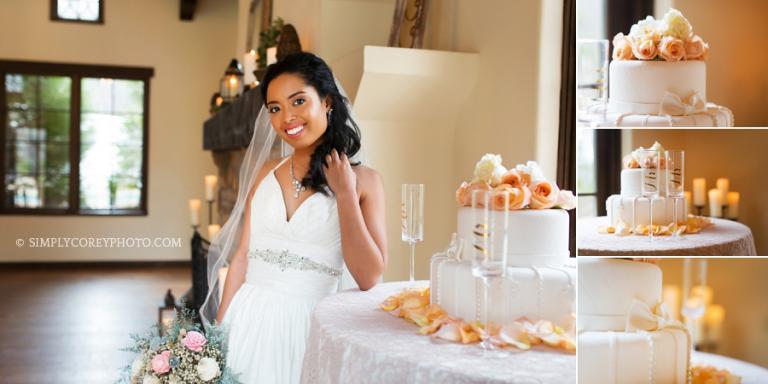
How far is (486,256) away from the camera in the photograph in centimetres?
132

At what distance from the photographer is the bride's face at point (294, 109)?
2.16m

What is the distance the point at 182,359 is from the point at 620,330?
1.38m

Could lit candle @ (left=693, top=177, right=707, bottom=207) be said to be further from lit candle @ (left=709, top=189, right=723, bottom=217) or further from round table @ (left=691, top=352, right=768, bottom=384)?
round table @ (left=691, top=352, right=768, bottom=384)

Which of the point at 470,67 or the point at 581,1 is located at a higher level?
the point at 470,67

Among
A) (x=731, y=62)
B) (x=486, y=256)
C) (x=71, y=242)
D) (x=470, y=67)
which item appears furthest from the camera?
(x=71, y=242)

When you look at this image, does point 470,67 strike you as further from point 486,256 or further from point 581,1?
point 581,1

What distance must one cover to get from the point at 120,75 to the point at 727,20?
9.46 meters

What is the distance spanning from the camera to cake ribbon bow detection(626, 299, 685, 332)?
2.81 ft

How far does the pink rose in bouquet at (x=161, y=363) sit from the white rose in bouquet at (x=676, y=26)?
1.71m

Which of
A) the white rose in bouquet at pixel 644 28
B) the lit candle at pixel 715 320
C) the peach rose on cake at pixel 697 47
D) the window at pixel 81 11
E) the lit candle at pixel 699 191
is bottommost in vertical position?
the lit candle at pixel 715 320

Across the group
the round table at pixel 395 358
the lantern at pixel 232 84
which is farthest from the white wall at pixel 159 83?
the round table at pixel 395 358

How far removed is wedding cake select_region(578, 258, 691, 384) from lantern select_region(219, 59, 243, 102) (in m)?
6.08

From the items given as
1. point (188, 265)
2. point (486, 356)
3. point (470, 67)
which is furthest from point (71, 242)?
point (486, 356)

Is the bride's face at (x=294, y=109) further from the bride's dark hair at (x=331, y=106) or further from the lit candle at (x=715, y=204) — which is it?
the lit candle at (x=715, y=204)
